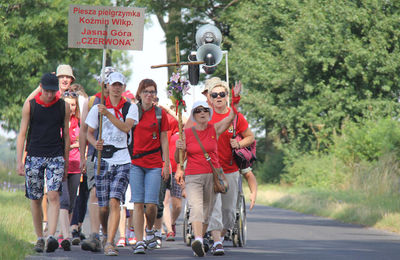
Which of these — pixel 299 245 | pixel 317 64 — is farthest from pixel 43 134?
pixel 317 64

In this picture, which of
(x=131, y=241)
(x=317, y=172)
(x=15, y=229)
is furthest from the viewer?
(x=317, y=172)

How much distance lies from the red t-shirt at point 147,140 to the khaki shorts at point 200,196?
439 millimetres

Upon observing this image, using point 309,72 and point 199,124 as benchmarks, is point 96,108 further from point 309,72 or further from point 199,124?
point 309,72

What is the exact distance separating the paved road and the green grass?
0.33 metres

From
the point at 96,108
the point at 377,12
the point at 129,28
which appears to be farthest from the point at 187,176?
the point at 377,12

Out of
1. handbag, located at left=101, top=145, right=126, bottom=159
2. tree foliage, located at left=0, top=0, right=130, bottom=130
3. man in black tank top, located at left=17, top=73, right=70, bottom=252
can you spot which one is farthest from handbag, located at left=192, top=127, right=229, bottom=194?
tree foliage, located at left=0, top=0, right=130, bottom=130

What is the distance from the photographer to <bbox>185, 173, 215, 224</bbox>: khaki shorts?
11.0 m

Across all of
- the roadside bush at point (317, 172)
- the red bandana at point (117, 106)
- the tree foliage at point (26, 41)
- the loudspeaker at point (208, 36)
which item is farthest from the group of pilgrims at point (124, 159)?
the tree foliage at point (26, 41)

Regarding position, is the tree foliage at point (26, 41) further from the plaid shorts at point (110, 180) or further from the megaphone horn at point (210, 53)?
the plaid shorts at point (110, 180)

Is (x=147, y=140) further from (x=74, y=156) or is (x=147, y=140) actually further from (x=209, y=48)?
(x=209, y=48)

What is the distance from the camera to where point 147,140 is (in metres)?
11.1

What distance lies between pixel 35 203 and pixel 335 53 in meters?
24.5

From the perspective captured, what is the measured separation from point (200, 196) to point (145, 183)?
656 millimetres

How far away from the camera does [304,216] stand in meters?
21.1
